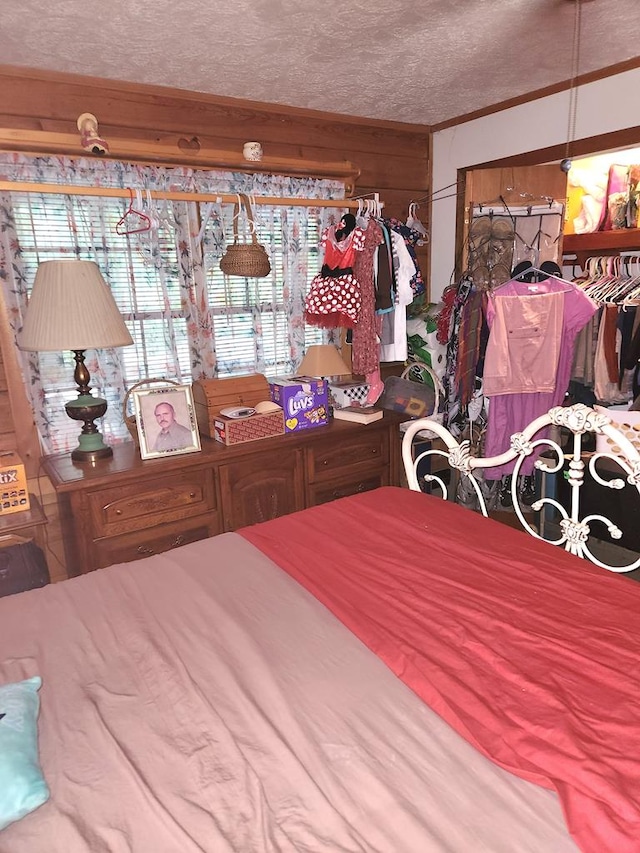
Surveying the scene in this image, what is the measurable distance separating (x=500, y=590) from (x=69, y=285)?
186 cm

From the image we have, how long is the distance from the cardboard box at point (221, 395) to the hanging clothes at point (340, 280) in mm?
527

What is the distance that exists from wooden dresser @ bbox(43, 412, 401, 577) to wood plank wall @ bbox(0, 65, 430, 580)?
0.37 m

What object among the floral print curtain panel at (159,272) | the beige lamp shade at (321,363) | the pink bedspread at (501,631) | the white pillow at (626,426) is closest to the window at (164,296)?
the floral print curtain panel at (159,272)

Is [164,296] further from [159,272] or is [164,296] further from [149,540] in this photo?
[149,540]

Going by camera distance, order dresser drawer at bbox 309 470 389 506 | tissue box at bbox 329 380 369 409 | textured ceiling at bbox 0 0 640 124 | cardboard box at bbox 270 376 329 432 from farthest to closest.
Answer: tissue box at bbox 329 380 369 409 → dresser drawer at bbox 309 470 389 506 → cardboard box at bbox 270 376 329 432 → textured ceiling at bbox 0 0 640 124

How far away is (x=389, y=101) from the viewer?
3.07m

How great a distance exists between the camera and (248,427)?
2.75m

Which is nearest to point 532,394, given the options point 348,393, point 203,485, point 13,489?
point 348,393

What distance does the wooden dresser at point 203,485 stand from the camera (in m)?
2.39

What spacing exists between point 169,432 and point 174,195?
3.50 ft

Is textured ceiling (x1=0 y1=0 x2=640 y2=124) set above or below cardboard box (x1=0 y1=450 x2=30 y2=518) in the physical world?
above

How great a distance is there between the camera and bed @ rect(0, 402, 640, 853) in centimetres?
90

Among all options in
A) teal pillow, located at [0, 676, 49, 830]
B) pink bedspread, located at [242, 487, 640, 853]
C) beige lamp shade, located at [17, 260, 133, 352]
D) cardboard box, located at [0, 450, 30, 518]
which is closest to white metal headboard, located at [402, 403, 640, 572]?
pink bedspread, located at [242, 487, 640, 853]

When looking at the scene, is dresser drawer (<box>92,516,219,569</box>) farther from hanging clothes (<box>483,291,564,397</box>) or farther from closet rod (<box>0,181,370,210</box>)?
hanging clothes (<box>483,291,564,397</box>)
